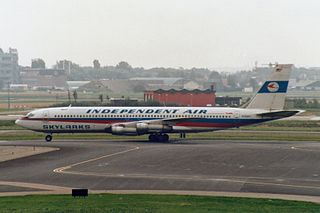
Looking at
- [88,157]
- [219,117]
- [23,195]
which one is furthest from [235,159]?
[23,195]

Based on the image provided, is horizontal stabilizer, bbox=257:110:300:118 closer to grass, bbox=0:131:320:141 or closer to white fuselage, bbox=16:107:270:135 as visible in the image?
white fuselage, bbox=16:107:270:135

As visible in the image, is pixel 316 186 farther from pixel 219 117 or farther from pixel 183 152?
pixel 219 117

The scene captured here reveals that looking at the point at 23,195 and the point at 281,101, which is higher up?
the point at 281,101

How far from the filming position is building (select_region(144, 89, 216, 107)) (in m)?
135

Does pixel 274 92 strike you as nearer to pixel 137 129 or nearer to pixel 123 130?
pixel 137 129

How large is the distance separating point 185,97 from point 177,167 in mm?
83232

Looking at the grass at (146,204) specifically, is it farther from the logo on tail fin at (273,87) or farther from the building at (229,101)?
the building at (229,101)

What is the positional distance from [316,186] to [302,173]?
595 centimetres

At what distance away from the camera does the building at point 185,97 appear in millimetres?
134750

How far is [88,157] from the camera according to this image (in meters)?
60.1

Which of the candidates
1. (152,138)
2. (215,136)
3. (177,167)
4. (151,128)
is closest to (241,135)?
(215,136)

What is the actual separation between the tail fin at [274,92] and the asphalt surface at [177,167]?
588 centimetres

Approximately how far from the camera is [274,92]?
3027 inches

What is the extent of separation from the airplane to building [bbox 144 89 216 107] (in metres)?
57.0
